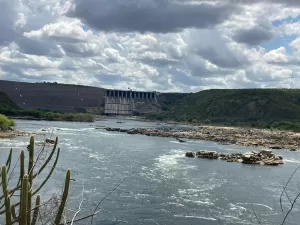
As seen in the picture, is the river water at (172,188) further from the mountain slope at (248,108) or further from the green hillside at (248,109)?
the mountain slope at (248,108)

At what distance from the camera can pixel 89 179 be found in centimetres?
3062

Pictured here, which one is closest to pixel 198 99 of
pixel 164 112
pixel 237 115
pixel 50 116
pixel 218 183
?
pixel 164 112

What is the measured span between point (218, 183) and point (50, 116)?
341ft

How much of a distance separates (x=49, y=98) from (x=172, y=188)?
164 m

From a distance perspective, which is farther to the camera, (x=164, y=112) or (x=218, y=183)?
(x=164, y=112)

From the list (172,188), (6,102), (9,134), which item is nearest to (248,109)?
(6,102)

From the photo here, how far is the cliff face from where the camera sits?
176 m

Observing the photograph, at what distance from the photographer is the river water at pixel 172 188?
72.7 ft

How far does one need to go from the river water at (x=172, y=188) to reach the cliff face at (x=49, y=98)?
132m

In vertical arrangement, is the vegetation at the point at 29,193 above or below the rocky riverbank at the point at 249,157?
above

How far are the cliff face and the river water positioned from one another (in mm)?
132047

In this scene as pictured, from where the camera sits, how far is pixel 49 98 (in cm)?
18550

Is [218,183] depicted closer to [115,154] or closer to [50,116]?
[115,154]

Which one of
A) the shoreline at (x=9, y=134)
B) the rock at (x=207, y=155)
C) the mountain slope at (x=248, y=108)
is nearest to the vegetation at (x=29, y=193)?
the rock at (x=207, y=155)
